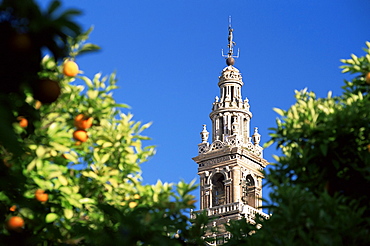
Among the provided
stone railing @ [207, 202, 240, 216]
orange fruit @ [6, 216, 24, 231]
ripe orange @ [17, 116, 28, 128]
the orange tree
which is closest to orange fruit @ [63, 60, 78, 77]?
the orange tree

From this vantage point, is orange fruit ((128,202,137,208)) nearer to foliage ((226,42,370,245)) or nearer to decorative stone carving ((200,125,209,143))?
foliage ((226,42,370,245))

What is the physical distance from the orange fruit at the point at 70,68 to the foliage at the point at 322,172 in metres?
3.19

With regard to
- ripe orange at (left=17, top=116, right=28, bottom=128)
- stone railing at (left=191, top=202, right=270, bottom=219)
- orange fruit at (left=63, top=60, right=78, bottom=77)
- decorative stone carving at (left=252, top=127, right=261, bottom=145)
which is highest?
decorative stone carving at (left=252, top=127, right=261, bottom=145)

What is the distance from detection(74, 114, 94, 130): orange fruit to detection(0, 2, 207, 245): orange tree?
0.01m

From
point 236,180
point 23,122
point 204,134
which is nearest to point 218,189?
point 236,180

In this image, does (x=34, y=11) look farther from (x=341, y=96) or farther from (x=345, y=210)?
(x=341, y=96)

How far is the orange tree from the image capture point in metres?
8.20

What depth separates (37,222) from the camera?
28.3ft

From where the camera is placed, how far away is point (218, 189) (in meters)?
54.7

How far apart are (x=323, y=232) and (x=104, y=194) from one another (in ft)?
10.8

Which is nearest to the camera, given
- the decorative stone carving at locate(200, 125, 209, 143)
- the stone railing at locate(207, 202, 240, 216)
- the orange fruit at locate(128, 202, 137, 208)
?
the orange fruit at locate(128, 202, 137, 208)

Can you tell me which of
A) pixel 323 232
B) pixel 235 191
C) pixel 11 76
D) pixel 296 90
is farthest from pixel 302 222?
pixel 235 191

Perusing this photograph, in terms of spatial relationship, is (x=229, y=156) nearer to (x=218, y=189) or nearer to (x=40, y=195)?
(x=218, y=189)

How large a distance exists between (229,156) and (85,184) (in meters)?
44.2
